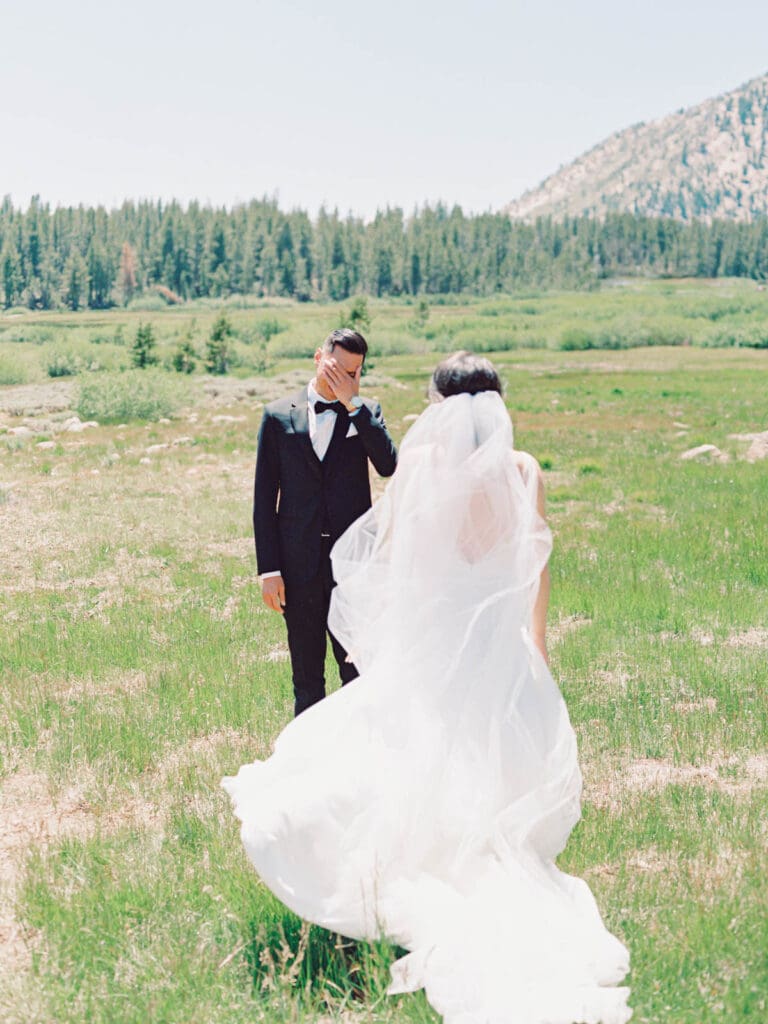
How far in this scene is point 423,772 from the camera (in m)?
4.11

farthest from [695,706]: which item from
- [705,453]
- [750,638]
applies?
[705,453]

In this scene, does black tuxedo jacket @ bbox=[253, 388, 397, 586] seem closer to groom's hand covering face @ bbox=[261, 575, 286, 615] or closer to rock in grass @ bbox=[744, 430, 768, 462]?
groom's hand covering face @ bbox=[261, 575, 286, 615]

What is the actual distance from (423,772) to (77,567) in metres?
9.84

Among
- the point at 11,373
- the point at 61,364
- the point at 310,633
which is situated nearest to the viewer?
the point at 310,633

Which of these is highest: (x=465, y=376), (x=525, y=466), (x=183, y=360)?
(x=183, y=360)

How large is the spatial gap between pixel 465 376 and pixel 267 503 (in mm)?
1878

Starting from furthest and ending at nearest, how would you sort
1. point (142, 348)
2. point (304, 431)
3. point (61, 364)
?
point (61, 364)
point (142, 348)
point (304, 431)

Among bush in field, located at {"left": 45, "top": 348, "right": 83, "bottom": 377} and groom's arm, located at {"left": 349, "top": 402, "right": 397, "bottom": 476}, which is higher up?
bush in field, located at {"left": 45, "top": 348, "right": 83, "bottom": 377}

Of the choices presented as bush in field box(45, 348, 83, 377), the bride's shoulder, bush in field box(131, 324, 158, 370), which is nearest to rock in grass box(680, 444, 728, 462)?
the bride's shoulder

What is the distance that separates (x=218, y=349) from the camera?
58.3 metres

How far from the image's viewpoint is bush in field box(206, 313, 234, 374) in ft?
191

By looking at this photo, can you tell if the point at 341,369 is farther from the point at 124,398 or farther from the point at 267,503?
the point at 124,398

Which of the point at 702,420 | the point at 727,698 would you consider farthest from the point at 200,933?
the point at 702,420

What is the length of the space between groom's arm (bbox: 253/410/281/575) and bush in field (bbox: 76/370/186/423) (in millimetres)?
30117
